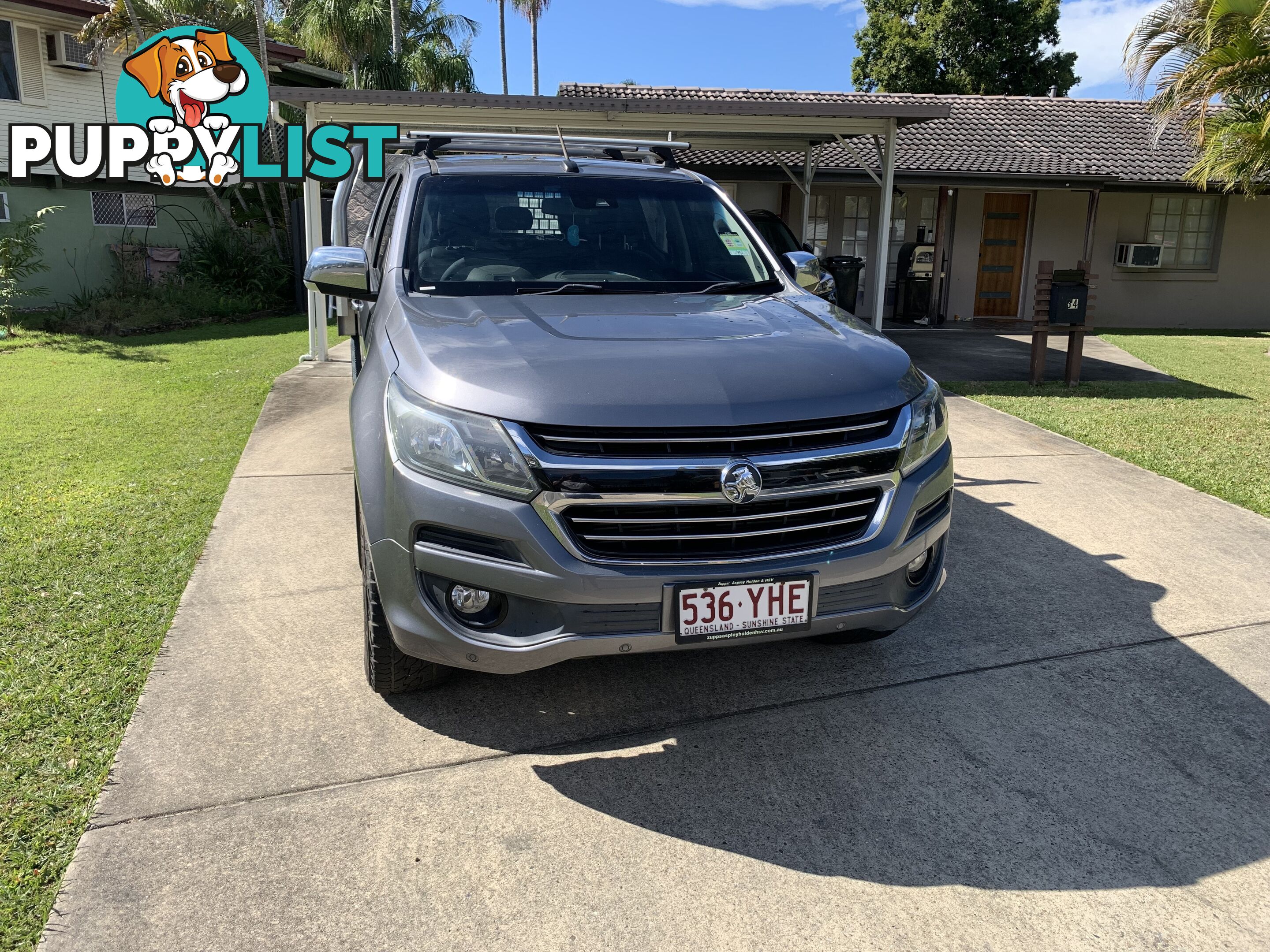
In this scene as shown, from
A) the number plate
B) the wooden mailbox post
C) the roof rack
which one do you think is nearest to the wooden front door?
the wooden mailbox post

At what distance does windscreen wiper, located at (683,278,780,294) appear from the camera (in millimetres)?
4008

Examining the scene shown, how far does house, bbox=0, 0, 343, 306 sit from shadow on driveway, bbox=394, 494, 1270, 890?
→ 16.6 metres

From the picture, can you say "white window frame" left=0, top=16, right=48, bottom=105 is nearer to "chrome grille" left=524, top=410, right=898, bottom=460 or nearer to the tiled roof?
the tiled roof

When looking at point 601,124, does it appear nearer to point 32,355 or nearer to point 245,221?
point 32,355

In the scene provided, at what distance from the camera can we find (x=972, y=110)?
1930 centimetres

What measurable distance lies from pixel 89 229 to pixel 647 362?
59.6 ft

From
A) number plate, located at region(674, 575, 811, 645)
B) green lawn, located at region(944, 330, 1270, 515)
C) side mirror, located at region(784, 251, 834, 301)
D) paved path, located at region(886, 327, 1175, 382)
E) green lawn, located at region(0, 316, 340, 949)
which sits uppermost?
side mirror, located at region(784, 251, 834, 301)

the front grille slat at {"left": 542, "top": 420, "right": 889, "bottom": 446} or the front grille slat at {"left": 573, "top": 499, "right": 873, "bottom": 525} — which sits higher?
the front grille slat at {"left": 542, "top": 420, "right": 889, "bottom": 446}

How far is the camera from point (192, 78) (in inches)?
804

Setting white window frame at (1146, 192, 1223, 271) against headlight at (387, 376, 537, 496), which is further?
white window frame at (1146, 192, 1223, 271)

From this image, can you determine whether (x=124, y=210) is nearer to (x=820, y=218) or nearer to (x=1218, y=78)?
(x=820, y=218)

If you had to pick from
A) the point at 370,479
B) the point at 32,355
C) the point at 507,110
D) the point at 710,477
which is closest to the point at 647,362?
the point at 710,477

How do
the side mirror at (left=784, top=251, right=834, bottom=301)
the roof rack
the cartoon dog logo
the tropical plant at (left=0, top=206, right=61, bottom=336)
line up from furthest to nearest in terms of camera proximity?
1. the cartoon dog logo
2. the tropical plant at (left=0, top=206, right=61, bottom=336)
3. the roof rack
4. the side mirror at (left=784, top=251, right=834, bottom=301)

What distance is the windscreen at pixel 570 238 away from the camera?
3961 millimetres
